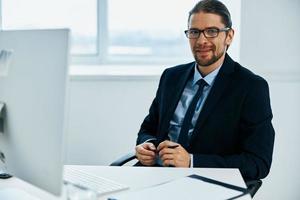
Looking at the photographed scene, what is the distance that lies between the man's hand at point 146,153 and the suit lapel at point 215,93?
0.19 meters

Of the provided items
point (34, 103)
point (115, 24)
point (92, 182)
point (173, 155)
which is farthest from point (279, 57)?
point (34, 103)

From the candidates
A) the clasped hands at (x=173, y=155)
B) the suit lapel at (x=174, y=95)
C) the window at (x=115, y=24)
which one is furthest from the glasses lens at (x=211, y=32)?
the window at (x=115, y=24)

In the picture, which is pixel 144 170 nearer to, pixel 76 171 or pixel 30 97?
pixel 76 171

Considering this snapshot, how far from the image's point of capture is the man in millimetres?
1744

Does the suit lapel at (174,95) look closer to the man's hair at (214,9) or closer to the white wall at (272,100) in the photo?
the man's hair at (214,9)

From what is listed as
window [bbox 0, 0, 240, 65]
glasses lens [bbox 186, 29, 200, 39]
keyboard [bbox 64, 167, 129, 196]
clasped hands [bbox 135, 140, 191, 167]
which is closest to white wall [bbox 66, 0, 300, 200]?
window [bbox 0, 0, 240, 65]

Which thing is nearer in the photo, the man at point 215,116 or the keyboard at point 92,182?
the keyboard at point 92,182

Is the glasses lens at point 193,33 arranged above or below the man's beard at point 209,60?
above

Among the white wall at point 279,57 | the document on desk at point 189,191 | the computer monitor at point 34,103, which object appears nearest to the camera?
the computer monitor at point 34,103

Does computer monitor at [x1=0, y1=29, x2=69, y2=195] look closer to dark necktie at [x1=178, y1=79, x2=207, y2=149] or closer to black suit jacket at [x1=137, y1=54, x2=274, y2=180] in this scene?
black suit jacket at [x1=137, y1=54, x2=274, y2=180]

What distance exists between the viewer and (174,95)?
208 centimetres

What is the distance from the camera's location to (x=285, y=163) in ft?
9.16

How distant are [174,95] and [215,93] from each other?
0.26 metres

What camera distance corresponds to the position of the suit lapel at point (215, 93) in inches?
73.5
